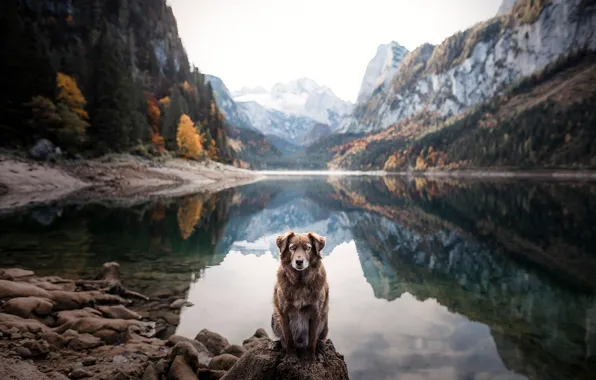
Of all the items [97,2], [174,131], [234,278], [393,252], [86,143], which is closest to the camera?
[234,278]

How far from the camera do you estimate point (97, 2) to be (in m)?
85.9

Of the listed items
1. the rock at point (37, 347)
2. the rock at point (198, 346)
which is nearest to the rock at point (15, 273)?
the rock at point (37, 347)

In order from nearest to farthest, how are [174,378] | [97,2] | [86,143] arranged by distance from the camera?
1. [174,378]
2. [86,143]
3. [97,2]

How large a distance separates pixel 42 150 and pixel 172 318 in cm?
4212

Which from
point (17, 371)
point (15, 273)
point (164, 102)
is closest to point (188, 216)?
point (15, 273)

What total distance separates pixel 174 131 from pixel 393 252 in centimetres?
6974

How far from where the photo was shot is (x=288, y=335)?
521cm

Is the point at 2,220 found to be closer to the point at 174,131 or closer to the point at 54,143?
the point at 54,143

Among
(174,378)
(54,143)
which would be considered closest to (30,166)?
(54,143)

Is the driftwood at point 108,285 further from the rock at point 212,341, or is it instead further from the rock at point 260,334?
the rock at point 260,334

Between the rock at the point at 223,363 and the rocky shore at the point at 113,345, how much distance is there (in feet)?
0.07

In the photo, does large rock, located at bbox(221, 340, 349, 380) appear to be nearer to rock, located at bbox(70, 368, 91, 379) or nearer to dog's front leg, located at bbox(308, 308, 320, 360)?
dog's front leg, located at bbox(308, 308, 320, 360)

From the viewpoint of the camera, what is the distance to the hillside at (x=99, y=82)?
43.0 meters

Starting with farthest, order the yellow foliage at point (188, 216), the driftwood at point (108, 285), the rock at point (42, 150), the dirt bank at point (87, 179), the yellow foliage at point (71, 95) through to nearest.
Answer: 1. the yellow foliage at point (71, 95)
2. the rock at point (42, 150)
3. the dirt bank at point (87, 179)
4. the yellow foliage at point (188, 216)
5. the driftwood at point (108, 285)
